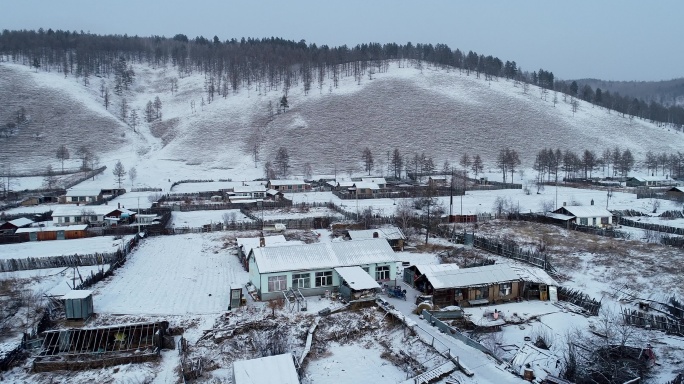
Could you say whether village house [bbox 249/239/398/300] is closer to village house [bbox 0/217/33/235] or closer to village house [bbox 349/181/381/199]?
village house [bbox 0/217/33/235]

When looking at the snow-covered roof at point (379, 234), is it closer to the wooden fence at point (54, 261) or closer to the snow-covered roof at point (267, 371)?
the wooden fence at point (54, 261)

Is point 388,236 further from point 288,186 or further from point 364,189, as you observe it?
point 288,186

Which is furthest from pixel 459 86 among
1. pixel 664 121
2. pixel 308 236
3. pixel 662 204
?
pixel 308 236

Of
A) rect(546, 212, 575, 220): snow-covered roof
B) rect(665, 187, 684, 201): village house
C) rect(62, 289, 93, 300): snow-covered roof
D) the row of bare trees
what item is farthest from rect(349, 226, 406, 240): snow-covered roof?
the row of bare trees

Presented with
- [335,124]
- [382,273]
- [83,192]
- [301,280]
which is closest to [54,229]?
[83,192]

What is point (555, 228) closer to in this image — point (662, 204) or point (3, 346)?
point (662, 204)

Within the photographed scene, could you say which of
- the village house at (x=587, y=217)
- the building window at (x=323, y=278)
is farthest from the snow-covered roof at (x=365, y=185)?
the building window at (x=323, y=278)
